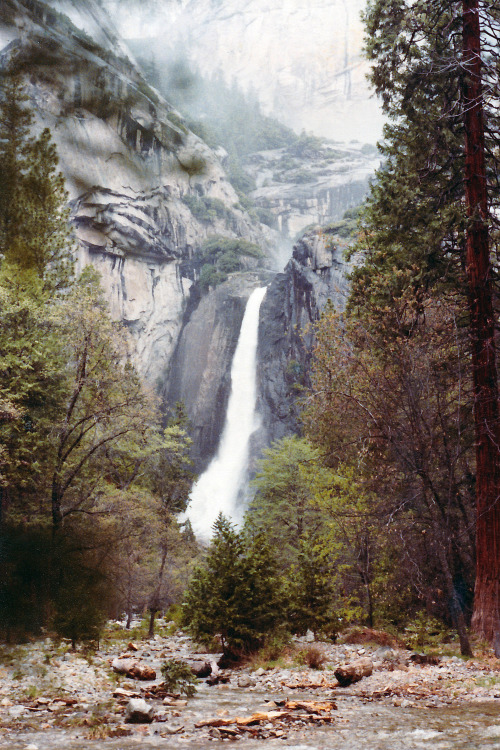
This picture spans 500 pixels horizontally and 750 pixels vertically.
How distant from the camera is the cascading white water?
37719 mm

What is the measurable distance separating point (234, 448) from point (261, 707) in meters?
36.9

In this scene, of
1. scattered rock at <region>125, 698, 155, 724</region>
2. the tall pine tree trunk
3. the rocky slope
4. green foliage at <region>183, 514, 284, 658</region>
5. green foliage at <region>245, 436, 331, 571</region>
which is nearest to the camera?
scattered rock at <region>125, 698, 155, 724</region>

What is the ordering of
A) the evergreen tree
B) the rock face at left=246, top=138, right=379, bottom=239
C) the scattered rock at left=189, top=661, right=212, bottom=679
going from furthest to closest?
1. the rock face at left=246, top=138, right=379, bottom=239
2. the evergreen tree
3. the scattered rock at left=189, top=661, right=212, bottom=679

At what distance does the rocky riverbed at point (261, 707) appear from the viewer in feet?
10.5

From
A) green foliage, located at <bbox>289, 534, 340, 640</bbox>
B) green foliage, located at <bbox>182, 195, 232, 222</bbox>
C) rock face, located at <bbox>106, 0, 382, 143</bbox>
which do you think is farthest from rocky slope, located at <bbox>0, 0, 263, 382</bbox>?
green foliage, located at <bbox>182, 195, 232, 222</bbox>

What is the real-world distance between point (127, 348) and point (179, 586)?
11.0 metres

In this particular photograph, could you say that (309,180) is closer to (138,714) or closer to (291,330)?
(291,330)

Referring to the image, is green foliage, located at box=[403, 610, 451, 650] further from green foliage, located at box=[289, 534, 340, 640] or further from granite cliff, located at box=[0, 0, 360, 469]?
granite cliff, located at box=[0, 0, 360, 469]

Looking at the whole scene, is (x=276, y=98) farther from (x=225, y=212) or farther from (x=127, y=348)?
(x=127, y=348)

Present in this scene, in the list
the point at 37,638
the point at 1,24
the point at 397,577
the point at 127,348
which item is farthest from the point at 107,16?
the point at 397,577

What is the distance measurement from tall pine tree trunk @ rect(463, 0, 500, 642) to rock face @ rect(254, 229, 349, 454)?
3106 cm

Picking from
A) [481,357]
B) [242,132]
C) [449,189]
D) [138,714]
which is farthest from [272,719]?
[242,132]

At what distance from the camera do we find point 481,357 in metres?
7.43

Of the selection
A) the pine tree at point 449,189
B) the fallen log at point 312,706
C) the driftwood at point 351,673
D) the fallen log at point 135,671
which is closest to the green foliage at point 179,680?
the fallen log at point 135,671
